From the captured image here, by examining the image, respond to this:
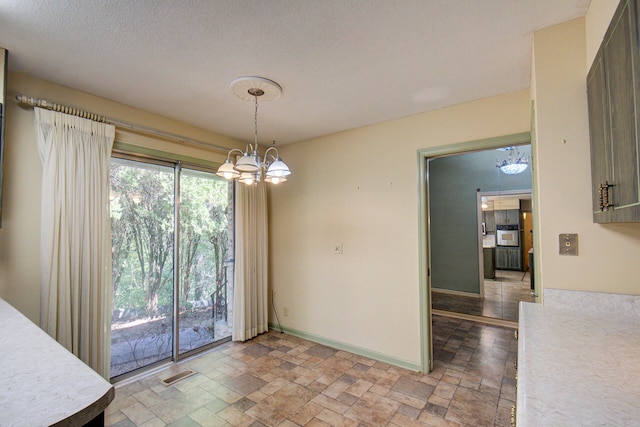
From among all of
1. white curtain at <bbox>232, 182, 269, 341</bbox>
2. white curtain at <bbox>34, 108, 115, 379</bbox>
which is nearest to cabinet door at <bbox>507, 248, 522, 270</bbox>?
white curtain at <bbox>232, 182, 269, 341</bbox>

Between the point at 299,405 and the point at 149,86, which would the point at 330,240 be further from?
the point at 149,86

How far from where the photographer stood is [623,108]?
1.11 meters

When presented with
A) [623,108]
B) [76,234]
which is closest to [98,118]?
[76,234]

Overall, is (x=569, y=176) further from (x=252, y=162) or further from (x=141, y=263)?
(x=141, y=263)

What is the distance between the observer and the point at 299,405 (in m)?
2.41

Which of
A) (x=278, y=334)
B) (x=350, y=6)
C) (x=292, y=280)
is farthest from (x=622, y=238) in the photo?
(x=278, y=334)

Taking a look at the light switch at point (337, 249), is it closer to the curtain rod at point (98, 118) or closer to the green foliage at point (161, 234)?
the green foliage at point (161, 234)

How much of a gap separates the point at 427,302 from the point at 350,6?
105 inches

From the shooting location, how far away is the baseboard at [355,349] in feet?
9.96

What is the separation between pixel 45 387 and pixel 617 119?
7.41ft

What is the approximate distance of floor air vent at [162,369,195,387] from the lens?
9.09ft

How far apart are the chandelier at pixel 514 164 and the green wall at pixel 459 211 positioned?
23 cm

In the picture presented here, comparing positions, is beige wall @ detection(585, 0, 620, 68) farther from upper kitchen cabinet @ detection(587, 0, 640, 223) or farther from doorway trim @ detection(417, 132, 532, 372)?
doorway trim @ detection(417, 132, 532, 372)

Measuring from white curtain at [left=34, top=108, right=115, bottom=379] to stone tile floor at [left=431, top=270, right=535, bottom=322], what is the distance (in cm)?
488
